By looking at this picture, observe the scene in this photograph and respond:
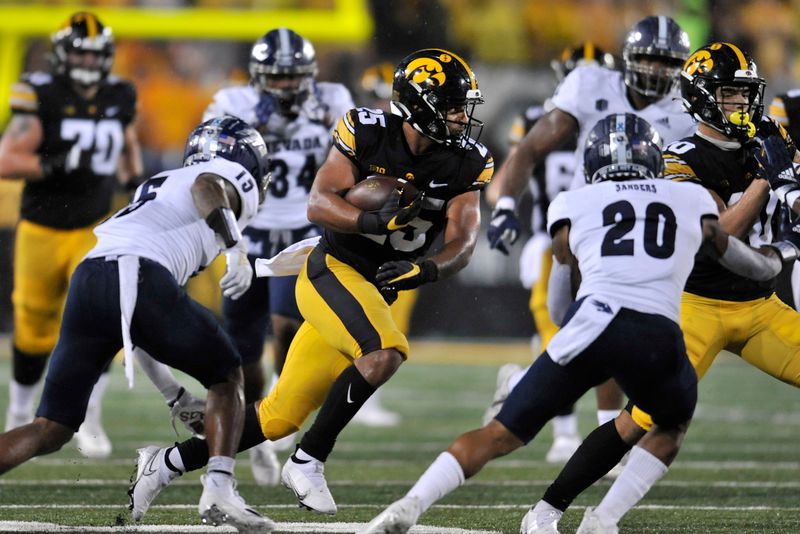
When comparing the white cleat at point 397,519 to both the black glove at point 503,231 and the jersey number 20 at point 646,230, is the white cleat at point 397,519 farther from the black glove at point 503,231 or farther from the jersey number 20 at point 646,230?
the black glove at point 503,231

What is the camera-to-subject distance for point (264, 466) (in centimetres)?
548

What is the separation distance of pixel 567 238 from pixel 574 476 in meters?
0.69

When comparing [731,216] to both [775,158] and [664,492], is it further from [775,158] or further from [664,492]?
[664,492]

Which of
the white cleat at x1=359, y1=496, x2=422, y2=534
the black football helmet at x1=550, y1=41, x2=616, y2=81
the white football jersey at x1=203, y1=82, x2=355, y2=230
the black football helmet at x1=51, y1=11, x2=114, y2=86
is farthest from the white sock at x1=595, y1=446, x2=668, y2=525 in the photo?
the black football helmet at x1=51, y1=11, x2=114, y2=86

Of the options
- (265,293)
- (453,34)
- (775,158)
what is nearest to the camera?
(775,158)

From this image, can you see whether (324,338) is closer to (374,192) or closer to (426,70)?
(374,192)

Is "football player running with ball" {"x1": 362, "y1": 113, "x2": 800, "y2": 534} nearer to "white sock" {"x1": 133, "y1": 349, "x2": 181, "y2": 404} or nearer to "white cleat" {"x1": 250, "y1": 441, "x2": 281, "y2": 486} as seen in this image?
"white sock" {"x1": 133, "y1": 349, "x2": 181, "y2": 404}

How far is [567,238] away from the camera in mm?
3973

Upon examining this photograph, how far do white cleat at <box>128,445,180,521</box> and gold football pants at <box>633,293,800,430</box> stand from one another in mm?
1736

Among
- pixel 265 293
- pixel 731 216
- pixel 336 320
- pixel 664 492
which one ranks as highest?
pixel 731 216

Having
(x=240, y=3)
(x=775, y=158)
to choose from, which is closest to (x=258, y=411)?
(x=775, y=158)

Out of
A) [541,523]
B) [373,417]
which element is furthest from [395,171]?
[373,417]

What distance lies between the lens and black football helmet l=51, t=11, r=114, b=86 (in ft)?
21.9

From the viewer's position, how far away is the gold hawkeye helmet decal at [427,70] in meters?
4.39
